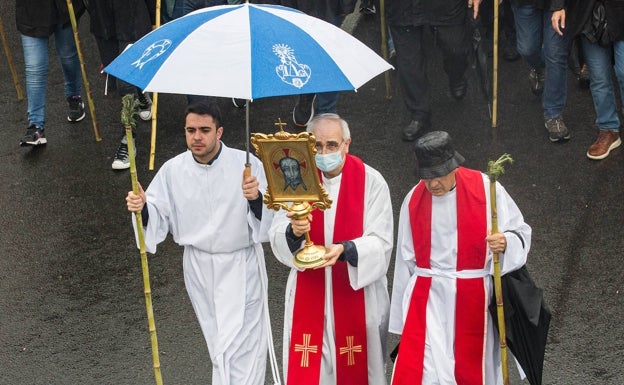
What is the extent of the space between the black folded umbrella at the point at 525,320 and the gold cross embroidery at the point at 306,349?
3.32 feet

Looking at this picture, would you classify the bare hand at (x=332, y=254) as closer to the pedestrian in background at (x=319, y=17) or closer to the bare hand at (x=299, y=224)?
the bare hand at (x=299, y=224)

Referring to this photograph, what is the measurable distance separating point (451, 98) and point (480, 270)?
177 inches

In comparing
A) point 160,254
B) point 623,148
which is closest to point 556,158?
point 623,148

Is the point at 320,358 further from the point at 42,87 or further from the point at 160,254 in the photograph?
the point at 42,87

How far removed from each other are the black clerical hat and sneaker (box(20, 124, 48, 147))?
17.0 ft

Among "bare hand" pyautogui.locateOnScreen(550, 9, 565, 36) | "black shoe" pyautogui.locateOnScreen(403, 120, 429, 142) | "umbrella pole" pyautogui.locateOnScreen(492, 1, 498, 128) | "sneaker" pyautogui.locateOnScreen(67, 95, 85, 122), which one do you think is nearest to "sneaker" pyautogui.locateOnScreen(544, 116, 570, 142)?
"umbrella pole" pyautogui.locateOnScreen(492, 1, 498, 128)

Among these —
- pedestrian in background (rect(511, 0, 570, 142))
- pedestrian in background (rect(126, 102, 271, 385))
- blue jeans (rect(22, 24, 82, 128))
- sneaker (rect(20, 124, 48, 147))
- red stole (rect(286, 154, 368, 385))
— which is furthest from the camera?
sneaker (rect(20, 124, 48, 147))

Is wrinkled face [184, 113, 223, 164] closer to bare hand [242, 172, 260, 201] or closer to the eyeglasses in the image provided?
bare hand [242, 172, 260, 201]

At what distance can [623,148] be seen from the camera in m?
10.0

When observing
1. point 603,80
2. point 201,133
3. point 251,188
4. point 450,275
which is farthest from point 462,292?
point 603,80

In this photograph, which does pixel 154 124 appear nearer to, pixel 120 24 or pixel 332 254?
pixel 120 24

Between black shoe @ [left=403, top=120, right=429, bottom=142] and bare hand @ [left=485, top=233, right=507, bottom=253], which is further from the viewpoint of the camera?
black shoe @ [left=403, top=120, right=429, bottom=142]

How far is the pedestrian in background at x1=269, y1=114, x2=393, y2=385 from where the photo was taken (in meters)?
6.91

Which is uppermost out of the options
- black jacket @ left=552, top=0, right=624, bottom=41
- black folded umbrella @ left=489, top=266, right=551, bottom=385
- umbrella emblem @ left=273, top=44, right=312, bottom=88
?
black jacket @ left=552, top=0, right=624, bottom=41
